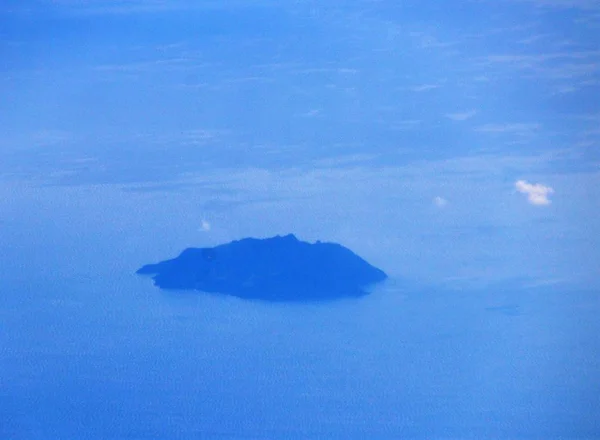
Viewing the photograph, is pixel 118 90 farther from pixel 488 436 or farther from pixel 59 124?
pixel 488 436

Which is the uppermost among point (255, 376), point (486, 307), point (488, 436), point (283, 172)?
point (283, 172)

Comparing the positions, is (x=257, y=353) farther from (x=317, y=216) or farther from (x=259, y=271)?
(x=317, y=216)

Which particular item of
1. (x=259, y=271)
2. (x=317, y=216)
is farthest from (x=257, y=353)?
(x=317, y=216)

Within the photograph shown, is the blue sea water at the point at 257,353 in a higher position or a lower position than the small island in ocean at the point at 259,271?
lower

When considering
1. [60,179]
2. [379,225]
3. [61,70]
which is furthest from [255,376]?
[61,70]
